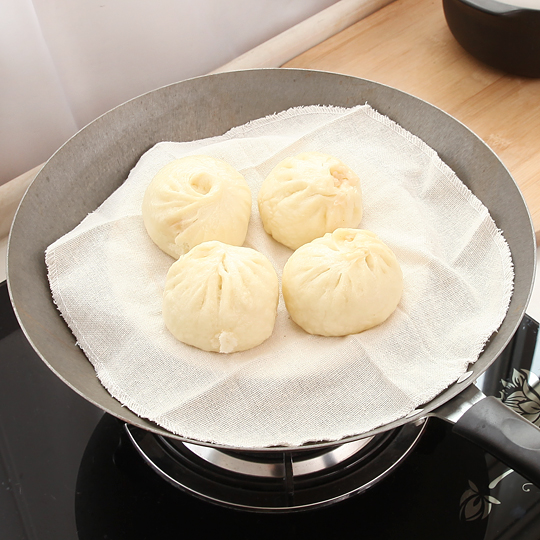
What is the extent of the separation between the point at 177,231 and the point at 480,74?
82 centimetres

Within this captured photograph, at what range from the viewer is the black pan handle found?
599 mm

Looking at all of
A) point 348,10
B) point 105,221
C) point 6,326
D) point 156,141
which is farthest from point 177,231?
point 348,10

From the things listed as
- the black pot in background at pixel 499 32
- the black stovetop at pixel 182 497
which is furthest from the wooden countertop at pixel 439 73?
the black stovetop at pixel 182 497

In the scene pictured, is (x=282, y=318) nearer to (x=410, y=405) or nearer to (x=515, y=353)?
(x=410, y=405)

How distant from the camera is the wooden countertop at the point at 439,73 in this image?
1.13 meters

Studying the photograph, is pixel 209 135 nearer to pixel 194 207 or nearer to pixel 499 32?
pixel 194 207

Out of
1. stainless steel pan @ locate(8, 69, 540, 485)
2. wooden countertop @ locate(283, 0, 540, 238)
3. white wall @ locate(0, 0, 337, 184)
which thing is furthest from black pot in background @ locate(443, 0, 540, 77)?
white wall @ locate(0, 0, 337, 184)

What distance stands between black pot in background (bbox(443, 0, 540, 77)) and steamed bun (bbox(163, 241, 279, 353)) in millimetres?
731

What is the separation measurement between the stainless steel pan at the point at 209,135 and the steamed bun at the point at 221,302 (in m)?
0.13

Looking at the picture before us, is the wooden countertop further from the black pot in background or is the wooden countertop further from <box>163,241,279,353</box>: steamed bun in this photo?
<box>163,241,279,353</box>: steamed bun

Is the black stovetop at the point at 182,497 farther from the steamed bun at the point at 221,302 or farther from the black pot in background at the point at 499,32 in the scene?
the black pot in background at the point at 499,32

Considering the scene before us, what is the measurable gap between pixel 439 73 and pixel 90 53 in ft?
2.46

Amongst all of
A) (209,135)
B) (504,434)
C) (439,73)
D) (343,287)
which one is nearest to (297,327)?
(343,287)

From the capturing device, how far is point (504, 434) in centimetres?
61
